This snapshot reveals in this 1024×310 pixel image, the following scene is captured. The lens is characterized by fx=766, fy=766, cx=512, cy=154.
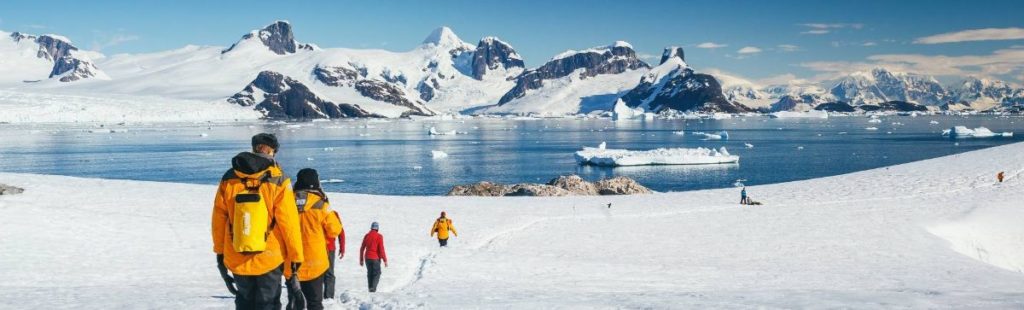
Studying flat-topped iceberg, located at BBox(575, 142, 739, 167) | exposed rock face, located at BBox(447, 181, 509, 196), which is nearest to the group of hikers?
exposed rock face, located at BBox(447, 181, 509, 196)

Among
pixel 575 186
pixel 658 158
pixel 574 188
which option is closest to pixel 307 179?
pixel 574 188

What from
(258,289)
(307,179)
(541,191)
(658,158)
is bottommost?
(658,158)

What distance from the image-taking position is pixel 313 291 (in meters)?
9.09

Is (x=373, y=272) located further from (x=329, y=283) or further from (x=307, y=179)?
(x=307, y=179)

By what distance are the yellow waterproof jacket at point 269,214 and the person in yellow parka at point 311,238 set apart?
62.3 inches

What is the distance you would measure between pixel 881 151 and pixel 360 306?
348 ft

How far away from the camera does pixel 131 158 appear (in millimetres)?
95188

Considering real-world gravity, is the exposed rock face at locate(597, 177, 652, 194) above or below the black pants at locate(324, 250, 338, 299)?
below

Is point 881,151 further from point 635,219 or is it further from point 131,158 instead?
point 131,158

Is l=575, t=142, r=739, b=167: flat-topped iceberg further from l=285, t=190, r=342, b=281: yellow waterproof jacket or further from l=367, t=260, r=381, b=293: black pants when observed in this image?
l=285, t=190, r=342, b=281: yellow waterproof jacket

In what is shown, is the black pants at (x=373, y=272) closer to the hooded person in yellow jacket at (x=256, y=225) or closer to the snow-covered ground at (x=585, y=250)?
the snow-covered ground at (x=585, y=250)

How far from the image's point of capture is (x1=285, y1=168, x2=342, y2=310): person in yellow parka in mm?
9055

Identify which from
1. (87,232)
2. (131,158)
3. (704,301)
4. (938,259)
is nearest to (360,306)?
(704,301)

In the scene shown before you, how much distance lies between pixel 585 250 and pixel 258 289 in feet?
52.8
